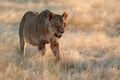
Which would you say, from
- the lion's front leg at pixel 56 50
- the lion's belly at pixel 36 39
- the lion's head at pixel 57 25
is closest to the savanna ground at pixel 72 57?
the lion's front leg at pixel 56 50

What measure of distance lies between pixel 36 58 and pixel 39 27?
2.10 ft

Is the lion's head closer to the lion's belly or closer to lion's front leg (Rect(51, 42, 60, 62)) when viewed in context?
the lion's belly

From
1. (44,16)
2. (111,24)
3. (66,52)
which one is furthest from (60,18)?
(111,24)

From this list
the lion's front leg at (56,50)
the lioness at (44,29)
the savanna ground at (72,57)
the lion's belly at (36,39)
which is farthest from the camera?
the lion's front leg at (56,50)

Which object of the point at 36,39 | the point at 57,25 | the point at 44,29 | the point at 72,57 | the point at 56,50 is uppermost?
the point at 57,25

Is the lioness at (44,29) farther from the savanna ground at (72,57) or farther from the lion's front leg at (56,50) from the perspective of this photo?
the savanna ground at (72,57)

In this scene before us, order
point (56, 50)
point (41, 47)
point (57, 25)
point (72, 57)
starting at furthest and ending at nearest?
1. point (72, 57)
2. point (56, 50)
3. point (41, 47)
4. point (57, 25)

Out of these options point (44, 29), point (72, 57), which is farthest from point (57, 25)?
point (72, 57)

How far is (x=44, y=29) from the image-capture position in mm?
8242

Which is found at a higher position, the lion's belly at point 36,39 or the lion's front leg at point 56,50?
the lion's belly at point 36,39

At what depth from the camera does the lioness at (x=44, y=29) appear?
25.9ft

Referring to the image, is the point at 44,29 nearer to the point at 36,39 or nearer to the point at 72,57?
the point at 36,39

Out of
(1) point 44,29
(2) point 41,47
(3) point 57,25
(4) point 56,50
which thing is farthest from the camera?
(4) point 56,50

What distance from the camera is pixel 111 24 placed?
1507 centimetres
